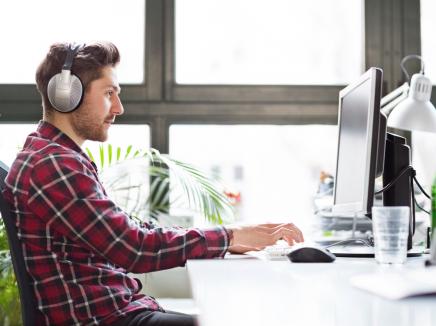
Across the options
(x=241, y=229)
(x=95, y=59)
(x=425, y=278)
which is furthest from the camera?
(x=95, y=59)

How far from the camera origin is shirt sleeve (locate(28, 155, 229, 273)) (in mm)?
1409

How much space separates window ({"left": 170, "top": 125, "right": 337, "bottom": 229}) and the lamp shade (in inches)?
42.8

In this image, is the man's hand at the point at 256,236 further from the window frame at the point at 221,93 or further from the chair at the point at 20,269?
the window frame at the point at 221,93

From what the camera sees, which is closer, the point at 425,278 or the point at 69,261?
the point at 425,278

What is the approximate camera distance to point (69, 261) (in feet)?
4.81

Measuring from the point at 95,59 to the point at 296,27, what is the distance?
6.24ft

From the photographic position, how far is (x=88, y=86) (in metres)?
1.73

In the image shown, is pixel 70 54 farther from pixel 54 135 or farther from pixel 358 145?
pixel 358 145

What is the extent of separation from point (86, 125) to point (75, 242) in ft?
1.18

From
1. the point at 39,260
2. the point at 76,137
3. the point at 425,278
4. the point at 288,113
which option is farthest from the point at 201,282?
the point at 288,113

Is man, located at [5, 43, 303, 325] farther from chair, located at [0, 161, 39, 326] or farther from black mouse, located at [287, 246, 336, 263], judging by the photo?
black mouse, located at [287, 246, 336, 263]

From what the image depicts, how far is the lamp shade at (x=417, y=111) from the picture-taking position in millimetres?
2234

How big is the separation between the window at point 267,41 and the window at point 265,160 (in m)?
0.26

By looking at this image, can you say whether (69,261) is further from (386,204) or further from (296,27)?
(296,27)
